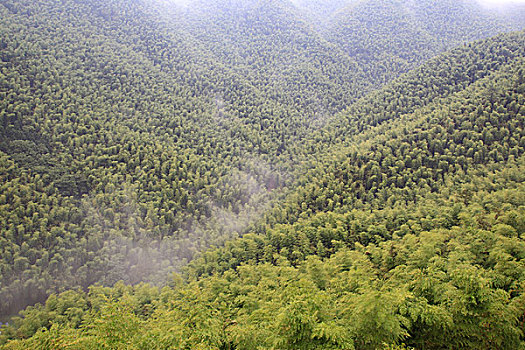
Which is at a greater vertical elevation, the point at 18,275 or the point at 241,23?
the point at 241,23

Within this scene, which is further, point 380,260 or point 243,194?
point 243,194

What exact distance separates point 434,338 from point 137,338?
11564 mm

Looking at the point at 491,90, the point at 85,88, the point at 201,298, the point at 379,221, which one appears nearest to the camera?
the point at 201,298

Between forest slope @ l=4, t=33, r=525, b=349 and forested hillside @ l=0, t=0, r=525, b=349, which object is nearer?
Result: forest slope @ l=4, t=33, r=525, b=349

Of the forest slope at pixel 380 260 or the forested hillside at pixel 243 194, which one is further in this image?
the forested hillside at pixel 243 194

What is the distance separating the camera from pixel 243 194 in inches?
2002

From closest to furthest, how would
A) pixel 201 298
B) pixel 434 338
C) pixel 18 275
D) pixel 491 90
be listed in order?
1. pixel 434 338
2. pixel 201 298
3. pixel 18 275
4. pixel 491 90

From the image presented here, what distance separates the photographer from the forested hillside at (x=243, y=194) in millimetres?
13008

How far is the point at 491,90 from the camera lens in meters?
41.7

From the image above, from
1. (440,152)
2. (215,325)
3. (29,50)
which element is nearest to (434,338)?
(215,325)

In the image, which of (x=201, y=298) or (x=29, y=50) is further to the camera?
(x=29, y=50)

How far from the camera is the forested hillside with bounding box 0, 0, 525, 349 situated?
13.0 meters

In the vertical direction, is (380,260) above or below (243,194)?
above

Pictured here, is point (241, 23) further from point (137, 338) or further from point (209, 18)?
point (137, 338)
